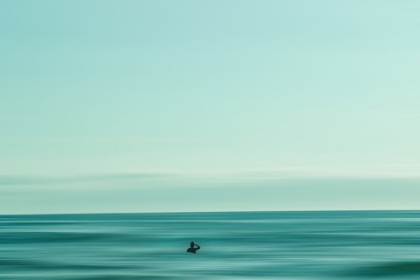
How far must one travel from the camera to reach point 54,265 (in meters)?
33.6

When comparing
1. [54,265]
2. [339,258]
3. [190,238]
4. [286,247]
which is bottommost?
[54,265]

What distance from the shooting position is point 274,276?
2892cm

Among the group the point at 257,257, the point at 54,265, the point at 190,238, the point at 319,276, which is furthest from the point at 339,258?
the point at 190,238

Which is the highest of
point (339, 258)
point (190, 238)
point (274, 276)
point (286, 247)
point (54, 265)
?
point (190, 238)

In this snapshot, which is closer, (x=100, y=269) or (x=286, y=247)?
(x=100, y=269)

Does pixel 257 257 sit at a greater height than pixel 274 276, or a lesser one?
greater

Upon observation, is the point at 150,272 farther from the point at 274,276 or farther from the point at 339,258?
the point at 339,258

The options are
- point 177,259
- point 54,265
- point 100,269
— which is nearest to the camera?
point 100,269

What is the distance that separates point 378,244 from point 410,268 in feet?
52.1

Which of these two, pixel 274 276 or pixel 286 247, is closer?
pixel 274 276

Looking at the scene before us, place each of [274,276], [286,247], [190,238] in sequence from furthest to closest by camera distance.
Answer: [190,238]
[286,247]
[274,276]

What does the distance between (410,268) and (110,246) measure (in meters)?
20.3

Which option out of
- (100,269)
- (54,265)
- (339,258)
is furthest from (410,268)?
(54,265)

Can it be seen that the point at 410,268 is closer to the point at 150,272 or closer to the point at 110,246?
the point at 150,272
